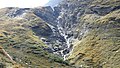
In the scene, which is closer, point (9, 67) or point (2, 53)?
point (9, 67)

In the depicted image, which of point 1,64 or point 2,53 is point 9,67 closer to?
point 1,64

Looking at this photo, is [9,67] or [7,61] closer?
[9,67]

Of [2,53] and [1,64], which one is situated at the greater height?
[2,53]

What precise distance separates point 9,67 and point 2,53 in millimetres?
18976

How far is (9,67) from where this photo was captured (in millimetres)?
104438

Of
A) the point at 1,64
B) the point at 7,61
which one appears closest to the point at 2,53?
the point at 7,61

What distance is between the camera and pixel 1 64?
103 metres

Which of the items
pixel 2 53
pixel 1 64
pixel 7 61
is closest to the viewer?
pixel 1 64

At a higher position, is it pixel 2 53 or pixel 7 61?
pixel 2 53

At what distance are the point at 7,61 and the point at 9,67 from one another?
7291 mm

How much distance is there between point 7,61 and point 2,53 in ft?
38.4

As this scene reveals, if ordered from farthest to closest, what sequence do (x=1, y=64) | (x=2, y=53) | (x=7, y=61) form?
(x=2, y=53)
(x=7, y=61)
(x=1, y=64)

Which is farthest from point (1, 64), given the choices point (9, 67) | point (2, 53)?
point (2, 53)

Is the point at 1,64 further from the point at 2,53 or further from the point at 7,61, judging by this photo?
the point at 2,53
